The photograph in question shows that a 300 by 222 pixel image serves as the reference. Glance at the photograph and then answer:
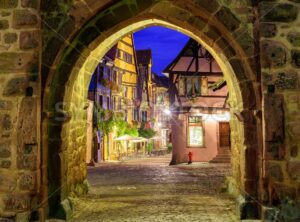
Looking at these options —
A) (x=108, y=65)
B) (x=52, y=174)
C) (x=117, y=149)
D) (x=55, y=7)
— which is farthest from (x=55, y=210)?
(x=117, y=149)

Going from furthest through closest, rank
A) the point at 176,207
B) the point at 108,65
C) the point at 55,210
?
the point at 108,65
the point at 176,207
the point at 55,210

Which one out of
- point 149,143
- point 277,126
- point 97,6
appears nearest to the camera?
point 277,126

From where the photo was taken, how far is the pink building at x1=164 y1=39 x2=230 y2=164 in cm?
1794

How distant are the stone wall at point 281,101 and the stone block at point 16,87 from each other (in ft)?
9.58

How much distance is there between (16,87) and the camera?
4.77 metres

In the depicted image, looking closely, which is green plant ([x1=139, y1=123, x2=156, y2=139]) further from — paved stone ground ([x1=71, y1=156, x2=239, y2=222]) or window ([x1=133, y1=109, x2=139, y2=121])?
paved stone ground ([x1=71, y1=156, x2=239, y2=222])

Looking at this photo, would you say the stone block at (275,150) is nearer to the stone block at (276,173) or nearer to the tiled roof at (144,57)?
the stone block at (276,173)

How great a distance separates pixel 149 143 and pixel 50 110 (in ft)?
105

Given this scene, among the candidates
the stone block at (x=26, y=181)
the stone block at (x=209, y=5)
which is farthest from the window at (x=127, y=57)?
the stone block at (x=26, y=181)

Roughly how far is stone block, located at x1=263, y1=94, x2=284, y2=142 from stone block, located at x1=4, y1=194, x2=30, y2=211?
9.75 ft

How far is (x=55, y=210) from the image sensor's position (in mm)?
5512

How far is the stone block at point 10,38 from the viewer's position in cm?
486

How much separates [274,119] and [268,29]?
3.66 ft

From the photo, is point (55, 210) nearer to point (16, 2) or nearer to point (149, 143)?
point (16, 2)
